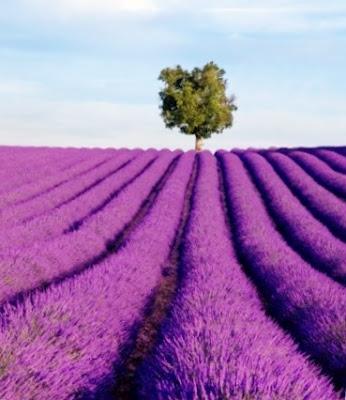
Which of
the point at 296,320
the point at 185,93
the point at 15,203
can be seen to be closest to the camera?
the point at 296,320

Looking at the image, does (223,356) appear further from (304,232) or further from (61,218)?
(61,218)

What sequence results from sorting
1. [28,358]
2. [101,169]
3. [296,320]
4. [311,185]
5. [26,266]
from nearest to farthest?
1. [28,358]
2. [296,320]
3. [26,266]
4. [311,185]
5. [101,169]

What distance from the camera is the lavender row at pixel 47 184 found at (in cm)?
1836

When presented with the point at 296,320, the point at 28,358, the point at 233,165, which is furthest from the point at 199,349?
the point at 233,165

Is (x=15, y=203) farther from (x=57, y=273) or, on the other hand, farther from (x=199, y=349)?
(x=199, y=349)

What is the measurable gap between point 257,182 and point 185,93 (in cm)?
2892

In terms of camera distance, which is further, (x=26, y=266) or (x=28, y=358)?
(x=26, y=266)

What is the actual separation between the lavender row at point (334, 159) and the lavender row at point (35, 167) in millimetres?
10286

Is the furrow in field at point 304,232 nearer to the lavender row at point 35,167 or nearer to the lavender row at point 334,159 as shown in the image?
the lavender row at point 334,159

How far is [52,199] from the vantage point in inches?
719

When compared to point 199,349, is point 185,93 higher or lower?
higher

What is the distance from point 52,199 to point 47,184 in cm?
396

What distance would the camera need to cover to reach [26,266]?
8.55 meters

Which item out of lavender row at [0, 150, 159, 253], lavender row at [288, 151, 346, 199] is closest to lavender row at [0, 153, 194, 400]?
lavender row at [0, 150, 159, 253]
